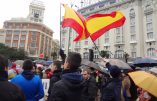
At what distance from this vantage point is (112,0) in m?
46.8

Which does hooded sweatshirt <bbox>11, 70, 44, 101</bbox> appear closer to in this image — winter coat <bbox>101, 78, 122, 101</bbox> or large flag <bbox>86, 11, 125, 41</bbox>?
winter coat <bbox>101, 78, 122, 101</bbox>

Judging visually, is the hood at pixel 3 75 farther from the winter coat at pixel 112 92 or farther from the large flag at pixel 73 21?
the large flag at pixel 73 21

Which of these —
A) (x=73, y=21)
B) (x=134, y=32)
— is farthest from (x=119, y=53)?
(x=73, y=21)

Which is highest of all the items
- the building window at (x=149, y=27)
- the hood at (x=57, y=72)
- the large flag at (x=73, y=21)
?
the building window at (x=149, y=27)

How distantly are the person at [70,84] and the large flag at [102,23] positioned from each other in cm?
609

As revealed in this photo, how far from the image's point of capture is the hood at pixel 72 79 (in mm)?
2324

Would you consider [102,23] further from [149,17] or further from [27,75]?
[149,17]

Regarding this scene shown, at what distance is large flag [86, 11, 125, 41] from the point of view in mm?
8565

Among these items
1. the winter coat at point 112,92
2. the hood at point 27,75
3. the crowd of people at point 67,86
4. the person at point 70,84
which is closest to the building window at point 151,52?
the crowd of people at point 67,86

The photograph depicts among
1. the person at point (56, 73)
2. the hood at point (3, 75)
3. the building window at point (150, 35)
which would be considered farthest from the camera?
the building window at point (150, 35)

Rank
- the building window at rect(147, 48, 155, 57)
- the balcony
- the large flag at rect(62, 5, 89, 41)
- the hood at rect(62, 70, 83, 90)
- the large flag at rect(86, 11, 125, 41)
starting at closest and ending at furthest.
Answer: the hood at rect(62, 70, 83, 90), the large flag at rect(62, 5, 89, 41), the large flag at rect(86, 11, 125, 41), the building window at rect(147, 48, 155, 57), the balcony

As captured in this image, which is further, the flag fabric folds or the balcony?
the balcony

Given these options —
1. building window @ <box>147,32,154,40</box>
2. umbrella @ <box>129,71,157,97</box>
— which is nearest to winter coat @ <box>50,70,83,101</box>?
umbrella @ <box>129,71,157,97</box>

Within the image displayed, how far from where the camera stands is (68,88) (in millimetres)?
2301
